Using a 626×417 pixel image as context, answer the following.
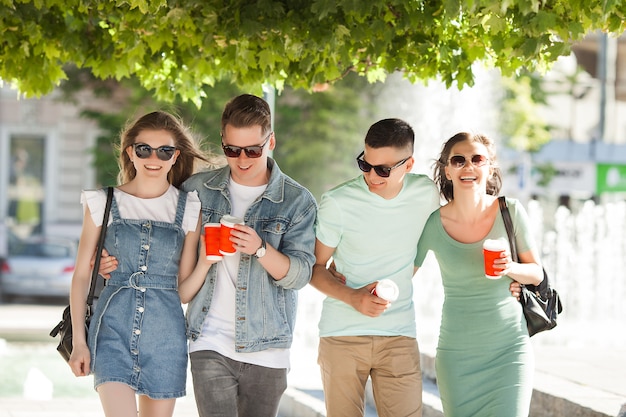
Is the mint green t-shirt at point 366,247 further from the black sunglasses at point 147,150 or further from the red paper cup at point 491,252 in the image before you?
the black sunglasses at point 147,150

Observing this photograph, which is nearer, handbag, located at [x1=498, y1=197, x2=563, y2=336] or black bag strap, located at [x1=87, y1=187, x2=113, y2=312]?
black bag strap, located at [x1=87, y1=187, x2=113, y2=312]

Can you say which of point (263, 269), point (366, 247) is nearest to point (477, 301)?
point (366, 247)

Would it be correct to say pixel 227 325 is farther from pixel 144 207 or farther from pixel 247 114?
pixel 247 114

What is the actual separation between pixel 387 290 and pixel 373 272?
327mm

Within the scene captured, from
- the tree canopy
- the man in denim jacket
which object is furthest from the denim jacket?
the tree canopy

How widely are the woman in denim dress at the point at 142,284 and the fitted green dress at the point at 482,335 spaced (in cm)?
112

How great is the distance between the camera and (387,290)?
4.43 metres

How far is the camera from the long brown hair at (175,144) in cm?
487

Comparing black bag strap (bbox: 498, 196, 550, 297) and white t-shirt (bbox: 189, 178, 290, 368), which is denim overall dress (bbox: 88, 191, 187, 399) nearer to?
white t-shirt (bbox: 189, 178, 290, 368)

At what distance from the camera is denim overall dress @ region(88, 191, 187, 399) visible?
4.55 m

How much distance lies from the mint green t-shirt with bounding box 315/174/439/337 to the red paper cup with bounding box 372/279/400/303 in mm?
286

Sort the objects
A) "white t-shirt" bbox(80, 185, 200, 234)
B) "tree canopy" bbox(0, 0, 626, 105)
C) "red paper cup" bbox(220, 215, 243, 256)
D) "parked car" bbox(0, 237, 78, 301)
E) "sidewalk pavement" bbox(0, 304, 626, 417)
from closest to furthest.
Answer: "red paper cup" bbox(220, 215, 243, 256)
"white t-shirt" bbox(80, 185, 200, 234)
"tree canopy" bbox(0, 0, 626, 105)
"sidewalk pavement" bbox(0, 304, 626, 417)
"parked car" bbox(0, 237, 78, 301)

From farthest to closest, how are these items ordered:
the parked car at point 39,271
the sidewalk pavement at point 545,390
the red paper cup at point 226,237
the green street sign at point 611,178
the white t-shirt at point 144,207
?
the green street sign at point 611,178 < the parked car at point 39,271 < the sidewalk pavement at point 545,390 < the white t-shirt at point 144,207 < the red paper cup at point 226,237

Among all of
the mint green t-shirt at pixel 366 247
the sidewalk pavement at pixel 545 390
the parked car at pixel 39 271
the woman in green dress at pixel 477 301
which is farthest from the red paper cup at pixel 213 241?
the parked car at pixel 39 271
